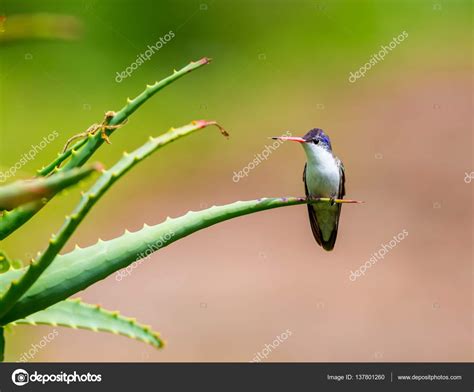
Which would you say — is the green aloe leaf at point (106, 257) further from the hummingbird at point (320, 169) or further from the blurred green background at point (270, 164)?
the blurred green background at point (270, 164)

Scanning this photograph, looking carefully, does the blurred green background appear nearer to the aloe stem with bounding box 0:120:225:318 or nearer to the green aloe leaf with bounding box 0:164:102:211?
the aloe stem with bounding box 0:120:225:318

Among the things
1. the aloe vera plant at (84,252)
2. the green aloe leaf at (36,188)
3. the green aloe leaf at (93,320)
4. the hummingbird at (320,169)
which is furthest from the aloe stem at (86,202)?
the hummingbird at (320,169)

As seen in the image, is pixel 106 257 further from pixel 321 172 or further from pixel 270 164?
pixel 270 164

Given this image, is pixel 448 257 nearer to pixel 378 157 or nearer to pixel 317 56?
pixel 378 157

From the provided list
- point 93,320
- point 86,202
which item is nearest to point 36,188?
point 86,202

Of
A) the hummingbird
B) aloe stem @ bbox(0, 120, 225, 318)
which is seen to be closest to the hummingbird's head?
the hummingbird

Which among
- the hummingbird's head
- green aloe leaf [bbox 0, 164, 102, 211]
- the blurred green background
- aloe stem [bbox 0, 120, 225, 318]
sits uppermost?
the blurred green background
